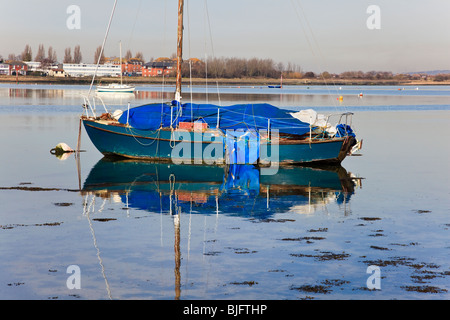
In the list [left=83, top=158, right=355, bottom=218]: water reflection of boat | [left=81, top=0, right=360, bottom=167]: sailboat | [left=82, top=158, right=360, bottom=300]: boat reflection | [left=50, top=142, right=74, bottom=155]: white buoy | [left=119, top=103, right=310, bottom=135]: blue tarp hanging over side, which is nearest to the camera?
[left=82, top=158, right=360, bottom=300]: boat reflection

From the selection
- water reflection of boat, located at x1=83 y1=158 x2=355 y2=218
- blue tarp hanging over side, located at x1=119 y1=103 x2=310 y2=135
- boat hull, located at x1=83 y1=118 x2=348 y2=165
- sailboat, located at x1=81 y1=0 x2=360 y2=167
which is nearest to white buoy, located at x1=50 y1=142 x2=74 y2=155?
sailboat, located at x1=81 y1=0 x2=360 y2=167

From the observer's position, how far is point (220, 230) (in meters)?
17.8

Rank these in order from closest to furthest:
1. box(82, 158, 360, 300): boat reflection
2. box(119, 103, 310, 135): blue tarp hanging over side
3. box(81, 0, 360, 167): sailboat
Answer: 1. box(82, 158, 360, 300): boat reflection
2. box(81, 0, 360, 167): sailboat
3. box(119, 103, 310, 135): blue tarp hanging over side

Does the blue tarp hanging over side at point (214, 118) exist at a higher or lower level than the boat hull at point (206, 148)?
higher

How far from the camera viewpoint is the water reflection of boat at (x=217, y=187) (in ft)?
69.9

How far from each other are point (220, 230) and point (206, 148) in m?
12.6

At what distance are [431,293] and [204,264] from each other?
16.4ft

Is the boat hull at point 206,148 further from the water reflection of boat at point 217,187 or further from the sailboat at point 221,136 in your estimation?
the water reflection of boat at point 217,187

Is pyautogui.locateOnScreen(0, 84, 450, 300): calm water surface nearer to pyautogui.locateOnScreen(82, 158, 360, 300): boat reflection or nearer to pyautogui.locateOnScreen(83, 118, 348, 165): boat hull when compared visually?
pyautogui.locateOnScreen(82, 158, 360, 300): boat reflection

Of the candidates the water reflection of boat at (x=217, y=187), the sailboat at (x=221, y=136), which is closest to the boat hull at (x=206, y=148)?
the sailboat at (x=221, y=136)

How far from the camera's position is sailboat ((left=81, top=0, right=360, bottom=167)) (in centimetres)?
2983

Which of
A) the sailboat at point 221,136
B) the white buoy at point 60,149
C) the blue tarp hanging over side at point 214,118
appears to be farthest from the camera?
the white buoy at point 60,149

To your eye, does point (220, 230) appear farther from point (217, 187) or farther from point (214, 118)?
point (214, 118)

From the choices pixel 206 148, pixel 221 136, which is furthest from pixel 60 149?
pixel 221 136
